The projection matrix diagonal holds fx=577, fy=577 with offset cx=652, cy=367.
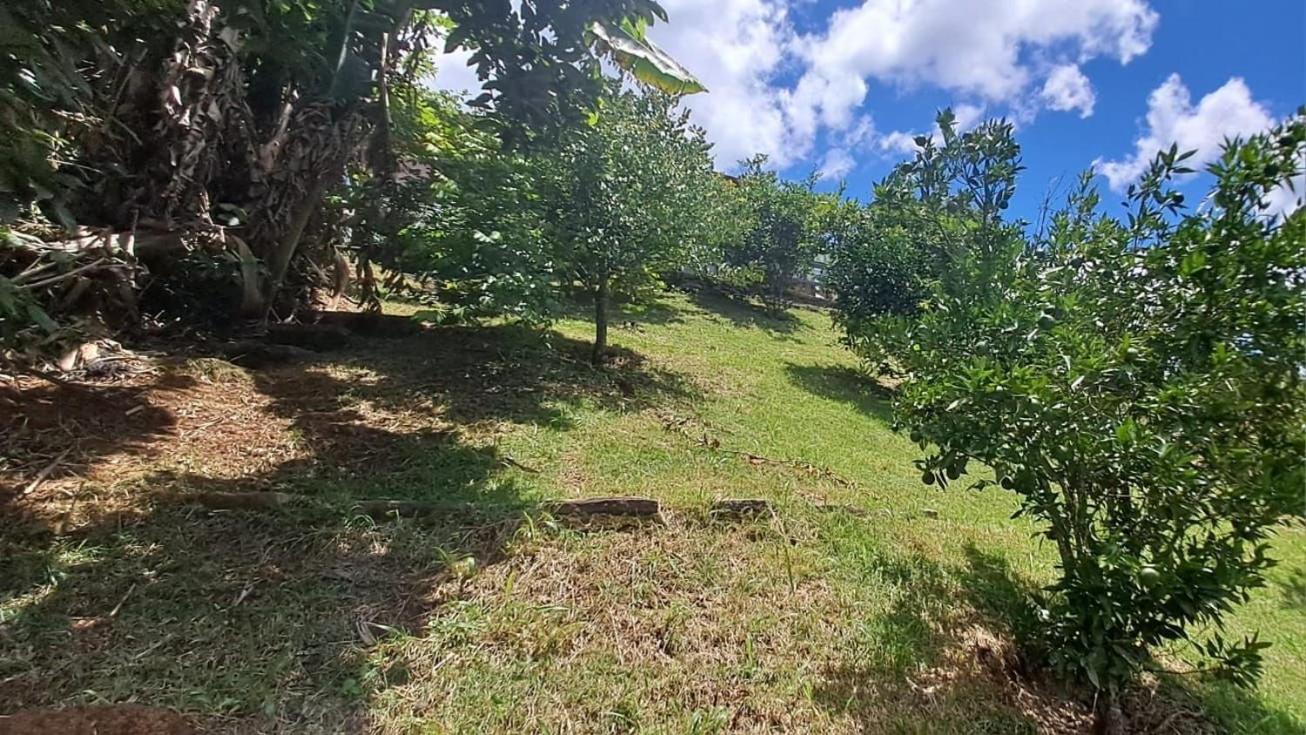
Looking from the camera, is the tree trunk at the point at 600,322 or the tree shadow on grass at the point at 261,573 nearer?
the tree shadow on grass at the point at 261,573

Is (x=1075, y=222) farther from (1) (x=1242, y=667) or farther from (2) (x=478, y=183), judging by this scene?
(2) (x=478, y=183)

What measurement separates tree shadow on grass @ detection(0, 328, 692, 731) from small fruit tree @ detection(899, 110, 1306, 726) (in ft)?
8.34

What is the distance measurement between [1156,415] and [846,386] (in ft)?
25.1

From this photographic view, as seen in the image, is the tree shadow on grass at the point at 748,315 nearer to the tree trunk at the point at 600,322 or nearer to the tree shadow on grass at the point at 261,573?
the tree trunk at the point at 600,322

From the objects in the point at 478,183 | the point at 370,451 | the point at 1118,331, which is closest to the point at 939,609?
the point at 1118,331

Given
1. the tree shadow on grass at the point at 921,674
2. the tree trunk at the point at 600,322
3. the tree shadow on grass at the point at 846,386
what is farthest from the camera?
the tree shadow on grass at the point at 846,386

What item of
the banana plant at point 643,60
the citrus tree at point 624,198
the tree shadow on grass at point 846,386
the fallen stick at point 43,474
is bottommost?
the fallen stick at point 43,474

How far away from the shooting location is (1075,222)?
11.2ft

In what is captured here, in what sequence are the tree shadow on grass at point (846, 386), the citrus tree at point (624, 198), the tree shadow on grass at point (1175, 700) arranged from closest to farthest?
the tree shadow on grass at point (1175, 700), the citrus tree at point (624, 198), the tree shadow on grass at point (846, 386)

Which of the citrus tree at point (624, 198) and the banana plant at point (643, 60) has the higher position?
the banana plant at point (643, 60)

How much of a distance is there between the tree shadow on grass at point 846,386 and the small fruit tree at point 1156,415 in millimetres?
5432

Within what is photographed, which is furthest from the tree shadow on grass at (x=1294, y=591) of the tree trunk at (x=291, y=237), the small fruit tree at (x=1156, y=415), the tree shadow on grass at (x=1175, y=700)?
the tree trunk at (x=291, y=237)

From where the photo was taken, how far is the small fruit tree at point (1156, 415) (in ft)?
7.26

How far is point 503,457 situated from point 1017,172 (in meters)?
5.26
